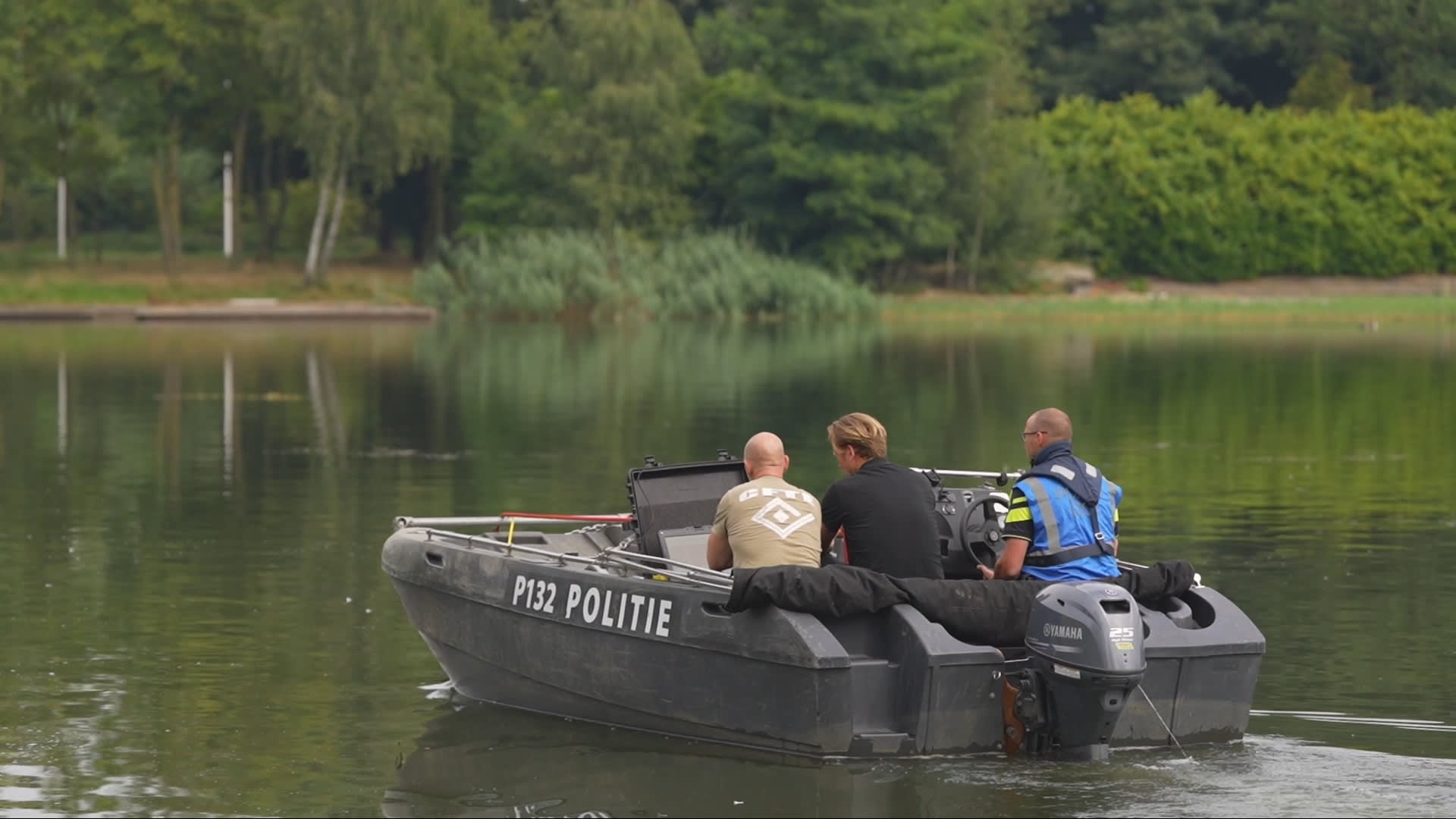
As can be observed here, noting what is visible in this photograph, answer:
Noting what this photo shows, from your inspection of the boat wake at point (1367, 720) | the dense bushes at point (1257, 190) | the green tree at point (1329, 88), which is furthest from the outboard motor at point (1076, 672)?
the green tree at point (1329, 88)

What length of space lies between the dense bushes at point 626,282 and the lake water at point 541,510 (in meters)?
23.8

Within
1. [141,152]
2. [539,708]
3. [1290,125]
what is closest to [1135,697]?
[539,708]

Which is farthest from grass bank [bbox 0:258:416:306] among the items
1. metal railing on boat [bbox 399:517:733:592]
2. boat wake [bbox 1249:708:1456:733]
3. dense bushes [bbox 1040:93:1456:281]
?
boat wake [bbox 1249:708:1456:733]

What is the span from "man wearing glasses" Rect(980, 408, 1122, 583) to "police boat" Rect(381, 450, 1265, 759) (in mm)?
163

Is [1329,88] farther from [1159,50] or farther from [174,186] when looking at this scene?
[174,186]

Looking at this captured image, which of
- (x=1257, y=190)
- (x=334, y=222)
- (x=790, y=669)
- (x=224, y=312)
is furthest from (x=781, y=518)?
(x=1257, y=190)

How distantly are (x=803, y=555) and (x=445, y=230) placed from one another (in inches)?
3030

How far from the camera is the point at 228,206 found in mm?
78125

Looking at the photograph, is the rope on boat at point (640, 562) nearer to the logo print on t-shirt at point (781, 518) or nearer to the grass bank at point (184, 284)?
the logo print on t-shirt at point (781, 518)

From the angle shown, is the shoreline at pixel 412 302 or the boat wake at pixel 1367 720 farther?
the shoreline at pixel 412 302

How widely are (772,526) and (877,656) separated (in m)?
0.82

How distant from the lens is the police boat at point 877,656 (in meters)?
10.8

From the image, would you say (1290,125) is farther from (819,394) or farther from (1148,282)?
(819,394)

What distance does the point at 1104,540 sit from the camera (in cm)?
1140
